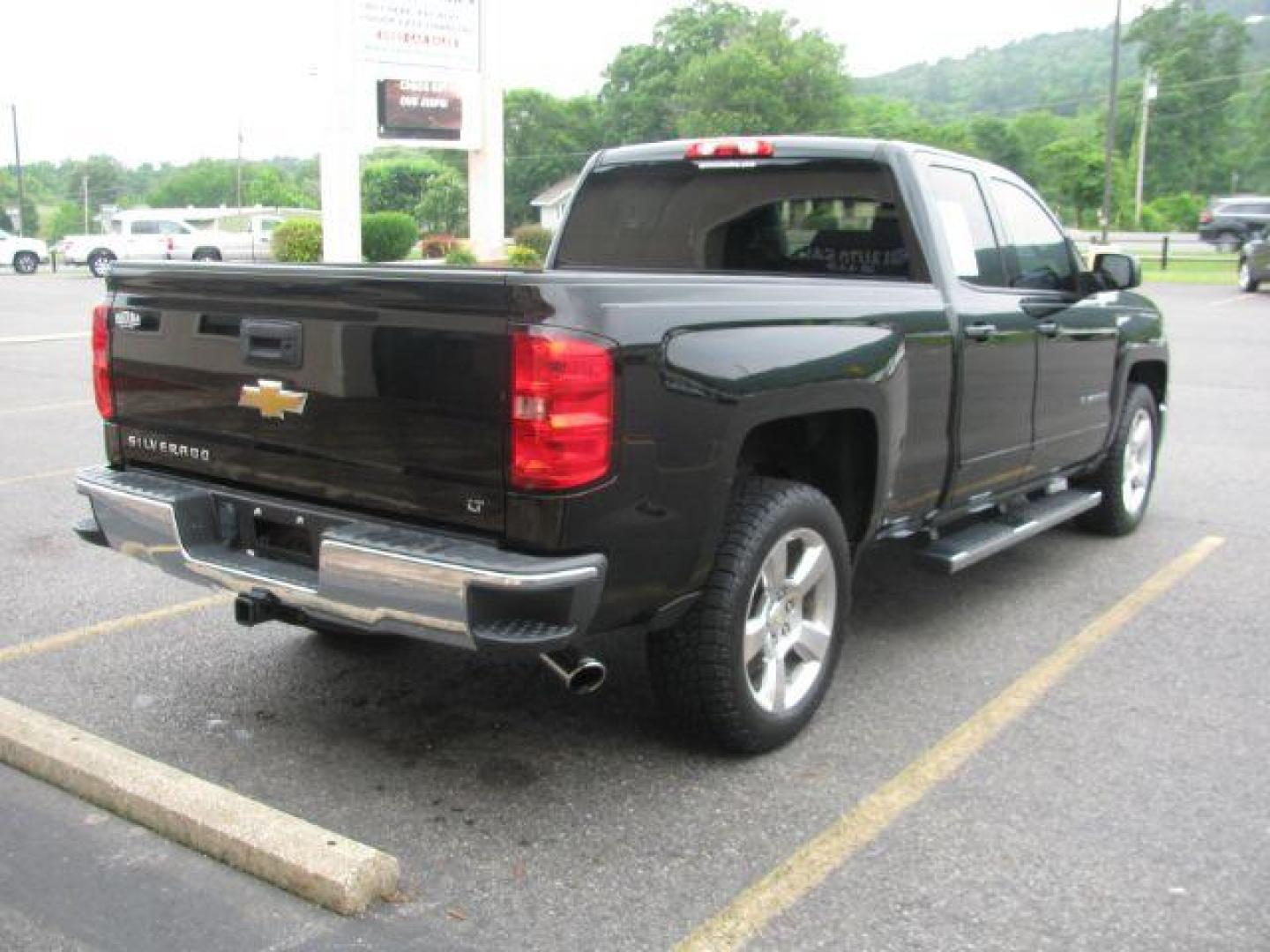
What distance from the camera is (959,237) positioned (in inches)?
199

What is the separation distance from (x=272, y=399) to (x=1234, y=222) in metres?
47.2

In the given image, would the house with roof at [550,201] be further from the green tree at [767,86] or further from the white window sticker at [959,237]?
the white window sticker at [959,237]

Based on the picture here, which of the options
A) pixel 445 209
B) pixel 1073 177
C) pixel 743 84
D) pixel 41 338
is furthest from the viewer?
pixel 743 84

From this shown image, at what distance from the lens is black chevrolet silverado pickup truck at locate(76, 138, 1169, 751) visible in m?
3.15

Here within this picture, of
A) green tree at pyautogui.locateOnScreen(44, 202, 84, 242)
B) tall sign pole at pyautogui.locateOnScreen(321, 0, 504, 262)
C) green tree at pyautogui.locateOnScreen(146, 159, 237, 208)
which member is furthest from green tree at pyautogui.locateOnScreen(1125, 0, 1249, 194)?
green tree at pyautogui.locateOnScreen(44, 202, 84, 242)

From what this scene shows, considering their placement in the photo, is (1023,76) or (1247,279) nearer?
(1247,279)

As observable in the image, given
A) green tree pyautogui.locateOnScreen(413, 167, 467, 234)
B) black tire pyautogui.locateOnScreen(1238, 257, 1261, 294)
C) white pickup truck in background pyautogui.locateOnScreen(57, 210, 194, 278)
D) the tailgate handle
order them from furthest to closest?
green tree pyautogui.locateOnScreen(413, 167, 467, 234), white pickup truck in background pyautogui.locateOnScreen(57, 210, 194, 278), black tire pyautogui.locateOnScreen(1238, 257, 1261, 294), the tailgate handle

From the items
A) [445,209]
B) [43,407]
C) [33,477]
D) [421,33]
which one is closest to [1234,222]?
[421,33]

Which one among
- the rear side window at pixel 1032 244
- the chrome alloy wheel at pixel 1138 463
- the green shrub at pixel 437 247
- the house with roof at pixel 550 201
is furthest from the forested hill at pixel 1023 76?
the rear side window at pixel 1032 244

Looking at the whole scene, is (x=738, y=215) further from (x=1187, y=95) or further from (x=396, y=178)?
(x=1187, y=95)

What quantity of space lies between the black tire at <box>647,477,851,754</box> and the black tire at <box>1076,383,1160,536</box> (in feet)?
10.2

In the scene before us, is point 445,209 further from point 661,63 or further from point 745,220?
point 745,220

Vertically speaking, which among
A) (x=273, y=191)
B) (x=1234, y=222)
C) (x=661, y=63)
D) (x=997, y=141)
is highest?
(x=661, y=63)

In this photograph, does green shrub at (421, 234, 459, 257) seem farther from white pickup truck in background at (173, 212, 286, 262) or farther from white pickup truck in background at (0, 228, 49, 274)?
white pickup truck in background at (0, 228, 49, 274)
